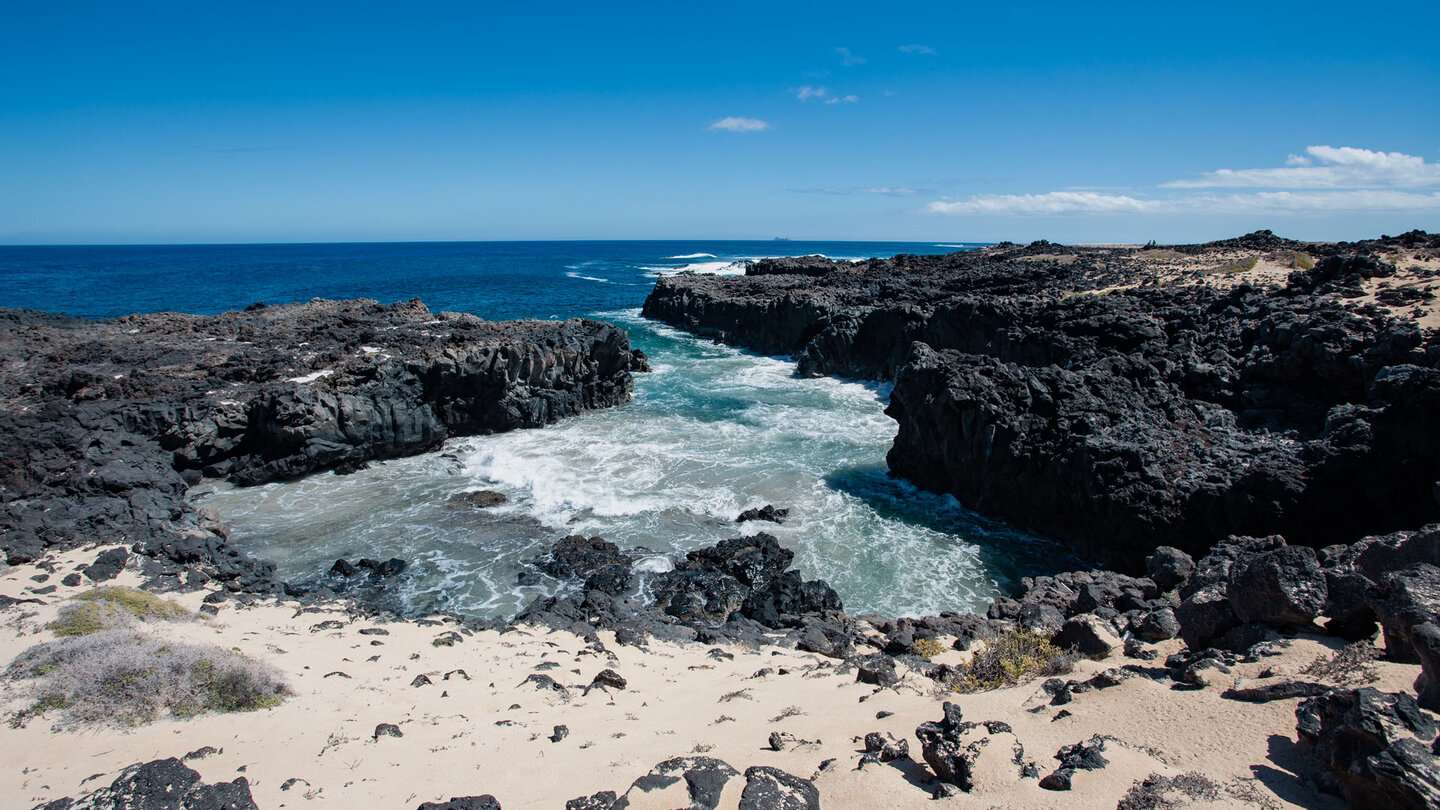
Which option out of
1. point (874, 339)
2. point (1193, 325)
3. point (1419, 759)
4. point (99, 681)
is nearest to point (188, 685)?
point (99, 681)

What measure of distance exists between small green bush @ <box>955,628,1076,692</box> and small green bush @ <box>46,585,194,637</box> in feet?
40.8

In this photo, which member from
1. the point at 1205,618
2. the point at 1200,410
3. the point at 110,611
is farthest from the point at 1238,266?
the point at 110,611

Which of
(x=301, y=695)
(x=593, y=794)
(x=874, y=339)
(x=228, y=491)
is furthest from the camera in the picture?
(x=874, y=339)

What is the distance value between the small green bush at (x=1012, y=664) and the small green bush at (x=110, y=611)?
12.4m

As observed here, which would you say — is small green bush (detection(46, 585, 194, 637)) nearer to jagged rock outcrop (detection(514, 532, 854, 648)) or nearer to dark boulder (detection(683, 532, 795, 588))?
jagged rock outcrop (detection(514, 532, 854, 648))

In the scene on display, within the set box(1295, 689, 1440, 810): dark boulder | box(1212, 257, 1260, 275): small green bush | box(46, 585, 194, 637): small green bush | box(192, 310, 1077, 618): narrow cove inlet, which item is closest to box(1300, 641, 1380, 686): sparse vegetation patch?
box(1295, 689, 1440, 810): dark boulder

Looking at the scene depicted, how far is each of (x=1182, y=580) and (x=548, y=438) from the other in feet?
68.6

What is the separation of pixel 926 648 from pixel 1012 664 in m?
2.07

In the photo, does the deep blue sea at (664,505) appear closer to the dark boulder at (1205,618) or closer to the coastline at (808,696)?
the coastline at (808,696)

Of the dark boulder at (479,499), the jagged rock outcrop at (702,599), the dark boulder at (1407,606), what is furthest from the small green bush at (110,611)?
the dark boulder at (1407,606)

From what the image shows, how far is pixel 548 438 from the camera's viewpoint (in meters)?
26.4

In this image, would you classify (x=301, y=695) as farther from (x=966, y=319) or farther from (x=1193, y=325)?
(x=966, y=319)

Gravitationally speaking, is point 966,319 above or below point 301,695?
above

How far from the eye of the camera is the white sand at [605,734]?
18.9ft
